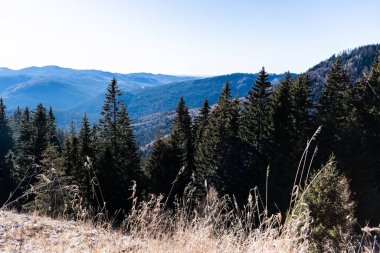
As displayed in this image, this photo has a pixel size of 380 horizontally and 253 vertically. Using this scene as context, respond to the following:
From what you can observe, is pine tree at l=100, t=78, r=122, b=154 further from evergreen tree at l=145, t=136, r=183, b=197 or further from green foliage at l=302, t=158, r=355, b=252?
green foliage at l=302, t=158, r=355, b=252

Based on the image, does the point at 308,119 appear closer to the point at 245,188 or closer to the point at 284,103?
the point at 284,103

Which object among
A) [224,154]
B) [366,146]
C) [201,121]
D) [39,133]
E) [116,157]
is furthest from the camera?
[39,133]

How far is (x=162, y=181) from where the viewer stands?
31328mm

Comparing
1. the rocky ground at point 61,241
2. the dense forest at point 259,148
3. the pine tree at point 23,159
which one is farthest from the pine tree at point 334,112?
A: the pine tree at point 23,159

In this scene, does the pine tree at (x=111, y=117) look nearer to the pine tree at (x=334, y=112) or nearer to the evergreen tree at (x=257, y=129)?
the evergreen tree at (x=257, y=129)

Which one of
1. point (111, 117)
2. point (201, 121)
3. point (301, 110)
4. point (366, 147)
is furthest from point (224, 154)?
point (366, 147)

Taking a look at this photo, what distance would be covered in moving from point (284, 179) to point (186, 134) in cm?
1415

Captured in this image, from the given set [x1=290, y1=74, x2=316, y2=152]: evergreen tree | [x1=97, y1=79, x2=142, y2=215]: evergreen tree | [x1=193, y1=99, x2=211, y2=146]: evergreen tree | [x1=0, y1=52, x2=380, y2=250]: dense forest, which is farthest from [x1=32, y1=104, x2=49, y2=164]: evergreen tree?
[x1=290, y1=74, x2=316, y2=152]: evergreen tree

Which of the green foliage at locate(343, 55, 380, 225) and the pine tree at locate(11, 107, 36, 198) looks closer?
the green foliage at locate(343, 55, 380, 225)

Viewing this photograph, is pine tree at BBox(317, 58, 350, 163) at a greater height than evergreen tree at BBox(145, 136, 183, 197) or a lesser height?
greater

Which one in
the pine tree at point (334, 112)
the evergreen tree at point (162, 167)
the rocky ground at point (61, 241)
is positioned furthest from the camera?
the evergreen tree at point (162, 167)

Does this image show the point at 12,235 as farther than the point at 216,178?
No

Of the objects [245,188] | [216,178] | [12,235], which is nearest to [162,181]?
[216,178]

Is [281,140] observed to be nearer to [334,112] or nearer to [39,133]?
[334,112]
